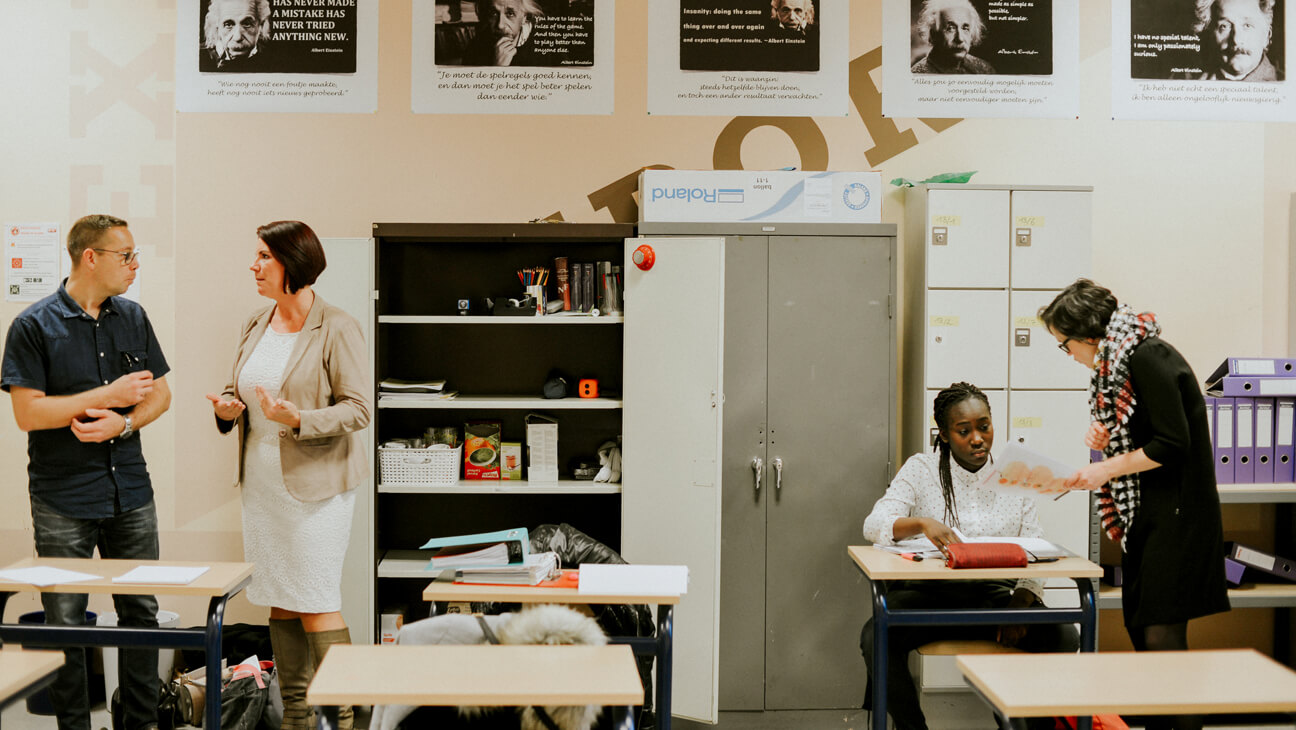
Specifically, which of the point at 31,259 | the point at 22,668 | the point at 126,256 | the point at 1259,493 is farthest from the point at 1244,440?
the point at 31,259

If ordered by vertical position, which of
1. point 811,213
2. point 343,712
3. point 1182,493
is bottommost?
point 343,712

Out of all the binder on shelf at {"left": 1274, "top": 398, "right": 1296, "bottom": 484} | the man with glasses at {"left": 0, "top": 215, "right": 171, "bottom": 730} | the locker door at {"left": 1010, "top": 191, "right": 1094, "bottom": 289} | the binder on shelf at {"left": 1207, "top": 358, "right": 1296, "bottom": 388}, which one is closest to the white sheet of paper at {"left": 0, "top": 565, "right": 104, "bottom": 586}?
the man with glasses at {"left": 0, "top": 215, "right": 171, "bottom": 730}

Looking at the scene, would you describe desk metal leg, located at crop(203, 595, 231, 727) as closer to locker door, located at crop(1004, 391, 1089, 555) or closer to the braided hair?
the braided hair

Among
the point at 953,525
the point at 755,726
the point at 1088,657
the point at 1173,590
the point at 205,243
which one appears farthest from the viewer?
the point at 205,243

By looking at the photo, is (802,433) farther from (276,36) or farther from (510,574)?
(276,36)

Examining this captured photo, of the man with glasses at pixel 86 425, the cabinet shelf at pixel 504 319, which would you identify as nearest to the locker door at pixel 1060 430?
the cabinet shelf at pixel 504 319

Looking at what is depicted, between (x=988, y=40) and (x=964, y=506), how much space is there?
2222mm

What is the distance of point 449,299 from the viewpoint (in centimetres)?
408

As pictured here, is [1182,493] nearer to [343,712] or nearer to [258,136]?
[343,712]

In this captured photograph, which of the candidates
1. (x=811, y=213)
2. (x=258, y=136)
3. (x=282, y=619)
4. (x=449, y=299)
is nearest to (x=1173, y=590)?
(x=811, y=213)

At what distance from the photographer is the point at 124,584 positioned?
2480 mm

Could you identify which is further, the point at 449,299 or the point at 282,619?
the point at 449,299

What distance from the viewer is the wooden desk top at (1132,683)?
1.75m

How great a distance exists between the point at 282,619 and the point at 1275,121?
4641mm
